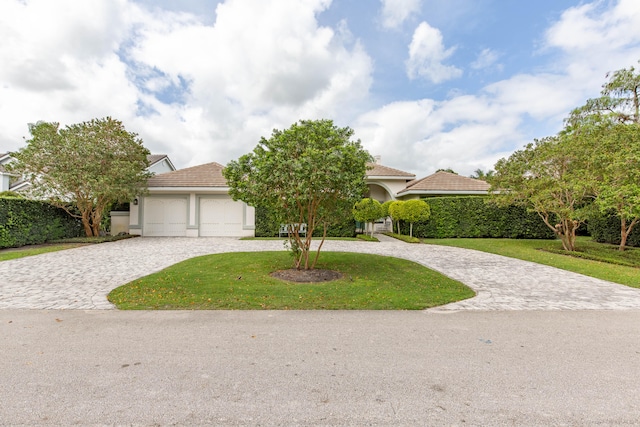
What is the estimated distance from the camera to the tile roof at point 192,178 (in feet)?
53.6

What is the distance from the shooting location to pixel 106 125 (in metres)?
13.9

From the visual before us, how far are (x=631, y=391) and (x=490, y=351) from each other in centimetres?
107

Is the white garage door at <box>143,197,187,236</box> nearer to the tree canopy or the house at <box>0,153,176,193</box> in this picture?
the house at <box>0,153,176,193</box>

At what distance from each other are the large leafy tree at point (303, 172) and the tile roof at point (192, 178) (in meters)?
9.89

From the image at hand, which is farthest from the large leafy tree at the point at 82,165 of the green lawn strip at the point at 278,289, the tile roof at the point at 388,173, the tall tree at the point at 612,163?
the tall tree at the point at 612,163

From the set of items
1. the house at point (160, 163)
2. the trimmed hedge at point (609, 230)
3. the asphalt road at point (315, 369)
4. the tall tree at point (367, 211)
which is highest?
the house at point (160, 163)

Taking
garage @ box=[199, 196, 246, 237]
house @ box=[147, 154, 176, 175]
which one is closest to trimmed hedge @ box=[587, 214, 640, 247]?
garage @ box=[199, 196, 246, 237]

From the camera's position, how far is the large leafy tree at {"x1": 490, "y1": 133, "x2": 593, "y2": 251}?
10.4 m

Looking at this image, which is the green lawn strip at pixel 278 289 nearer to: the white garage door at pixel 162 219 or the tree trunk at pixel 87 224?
the white garage door at pixel 162 219

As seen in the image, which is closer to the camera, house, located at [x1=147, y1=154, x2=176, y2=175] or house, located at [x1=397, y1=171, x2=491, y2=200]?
house, located at [x1=397, y1=171, x2=491, y2=200]

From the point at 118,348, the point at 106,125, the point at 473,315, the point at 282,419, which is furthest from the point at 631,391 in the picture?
the point at 106,125

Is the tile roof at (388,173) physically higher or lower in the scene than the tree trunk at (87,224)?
higher

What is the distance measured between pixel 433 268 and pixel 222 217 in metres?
12.8

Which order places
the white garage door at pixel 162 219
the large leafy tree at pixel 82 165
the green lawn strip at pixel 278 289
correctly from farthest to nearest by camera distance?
1. the white garage door at pixel 162 219
2. the large leafy tree at pixel 82 165
3. the green lawn strip at pixel 278 289
